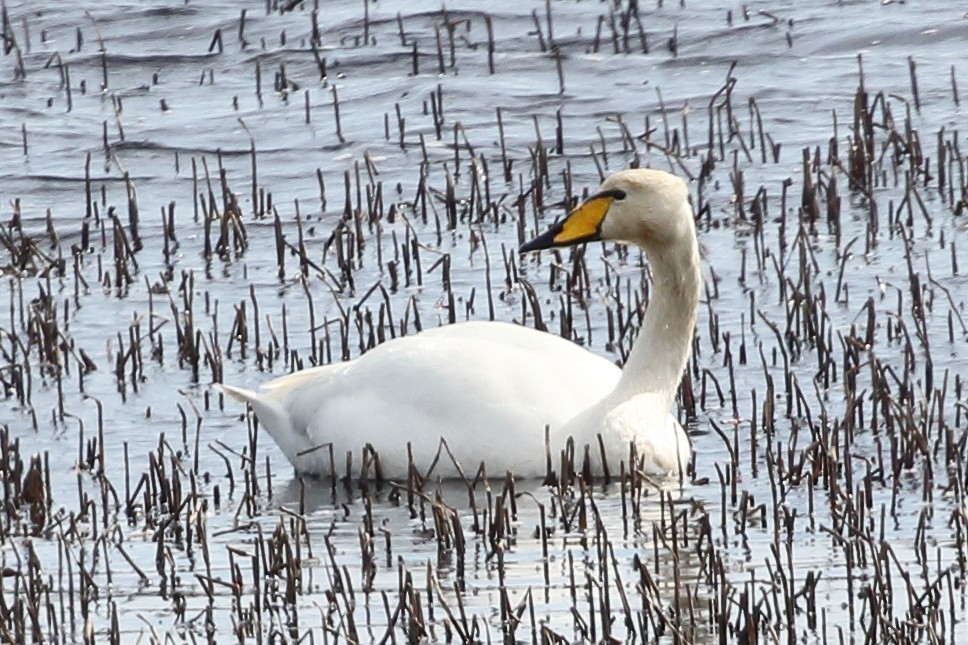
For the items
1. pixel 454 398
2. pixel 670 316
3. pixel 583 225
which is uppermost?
pixel 583 225

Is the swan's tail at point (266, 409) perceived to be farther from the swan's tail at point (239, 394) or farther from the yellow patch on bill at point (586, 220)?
the yellow patch on bill at point (586, 220)

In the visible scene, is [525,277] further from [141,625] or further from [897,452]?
[141,625]

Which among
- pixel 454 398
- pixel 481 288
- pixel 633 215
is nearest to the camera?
pixel 454 398

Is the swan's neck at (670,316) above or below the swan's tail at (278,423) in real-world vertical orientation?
above

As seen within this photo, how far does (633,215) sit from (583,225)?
0.19 metres

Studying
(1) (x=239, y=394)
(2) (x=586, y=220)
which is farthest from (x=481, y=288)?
(1) (x=239, y=394)

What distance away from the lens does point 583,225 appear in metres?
8.45

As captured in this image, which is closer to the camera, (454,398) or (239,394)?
(454,398)

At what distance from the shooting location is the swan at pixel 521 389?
7.92 metres

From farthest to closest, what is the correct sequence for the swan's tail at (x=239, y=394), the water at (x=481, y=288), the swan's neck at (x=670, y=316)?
the swan's tail at (x=239, y=394), the swan's neck at (x=670, y=316), the water at (x=481, y=288)

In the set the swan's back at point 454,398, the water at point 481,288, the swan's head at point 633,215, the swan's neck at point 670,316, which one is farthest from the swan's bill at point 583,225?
the water at point 481,288

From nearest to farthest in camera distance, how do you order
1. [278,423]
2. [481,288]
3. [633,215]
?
[278,423] → [633,215] → [481,288]

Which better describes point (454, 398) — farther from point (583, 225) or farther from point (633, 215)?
point (633, 215)

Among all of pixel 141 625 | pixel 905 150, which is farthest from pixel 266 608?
pixel 905 150
